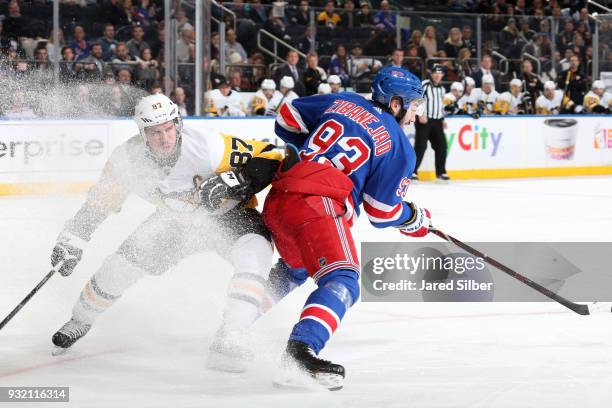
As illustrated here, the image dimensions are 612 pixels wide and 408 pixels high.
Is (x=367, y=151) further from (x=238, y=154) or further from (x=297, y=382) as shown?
(x=297, y=382)

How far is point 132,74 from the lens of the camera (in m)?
10.6

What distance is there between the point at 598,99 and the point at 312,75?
403 cm

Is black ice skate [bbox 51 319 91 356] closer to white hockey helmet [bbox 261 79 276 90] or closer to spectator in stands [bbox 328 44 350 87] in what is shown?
white hockey helmet [bbox 261 79 276 90]

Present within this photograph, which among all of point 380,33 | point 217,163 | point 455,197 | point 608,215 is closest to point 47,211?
point 455,197

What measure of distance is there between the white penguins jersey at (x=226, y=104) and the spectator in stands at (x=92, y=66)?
1771mm

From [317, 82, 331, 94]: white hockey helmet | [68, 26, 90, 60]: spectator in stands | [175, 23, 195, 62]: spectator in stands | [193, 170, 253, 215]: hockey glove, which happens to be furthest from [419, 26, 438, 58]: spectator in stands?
[193, 170, 253, 215]: hockey glove

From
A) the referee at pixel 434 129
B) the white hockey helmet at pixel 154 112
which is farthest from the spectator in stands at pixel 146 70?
the white hockey helmet at pixel 154 112

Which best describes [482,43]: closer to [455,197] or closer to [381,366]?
[455,197]

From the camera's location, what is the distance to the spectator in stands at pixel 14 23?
33.2 ft

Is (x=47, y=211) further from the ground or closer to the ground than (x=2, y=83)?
closer to the ground

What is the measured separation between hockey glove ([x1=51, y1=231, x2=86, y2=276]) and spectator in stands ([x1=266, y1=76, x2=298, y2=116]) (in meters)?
8.53

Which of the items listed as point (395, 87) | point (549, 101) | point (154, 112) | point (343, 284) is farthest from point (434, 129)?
point (343, 284)

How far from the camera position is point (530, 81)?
583 inches

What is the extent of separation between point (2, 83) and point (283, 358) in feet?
24.5
